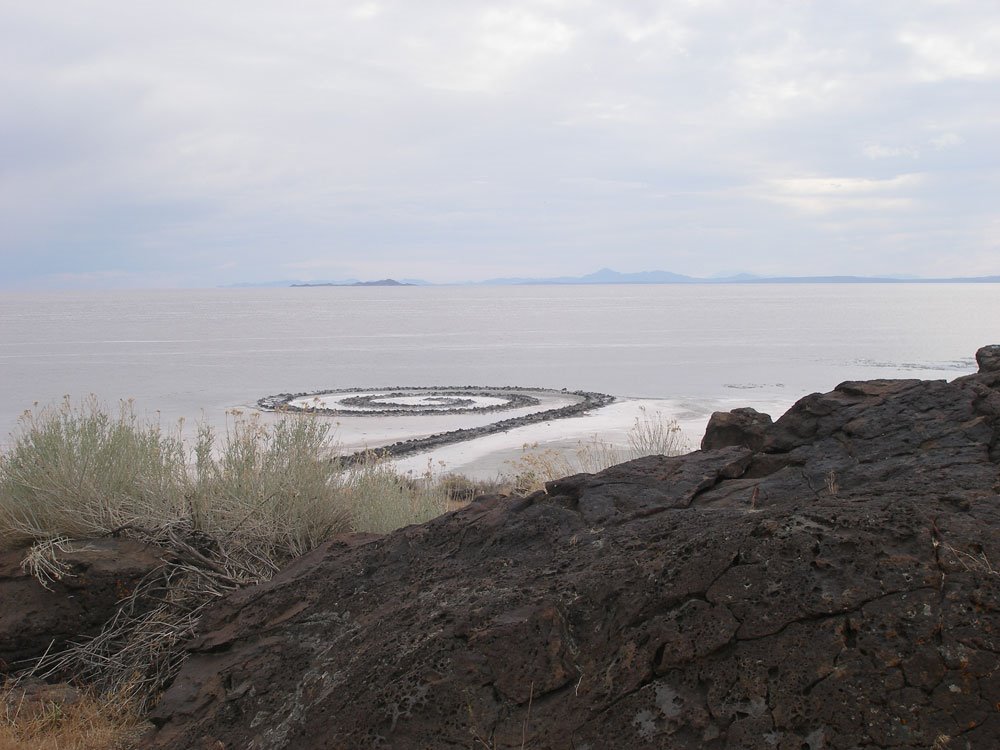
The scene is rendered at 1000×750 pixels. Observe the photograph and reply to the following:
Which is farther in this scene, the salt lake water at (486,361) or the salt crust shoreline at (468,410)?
the salt lake water at (486,361)

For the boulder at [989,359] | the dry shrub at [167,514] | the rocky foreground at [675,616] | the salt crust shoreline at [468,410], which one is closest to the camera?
the rocky foreground at [675,616]

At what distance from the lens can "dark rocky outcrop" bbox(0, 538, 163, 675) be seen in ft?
18.1

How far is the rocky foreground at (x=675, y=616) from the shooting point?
114 inches

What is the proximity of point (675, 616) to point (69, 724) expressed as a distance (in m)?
3.25

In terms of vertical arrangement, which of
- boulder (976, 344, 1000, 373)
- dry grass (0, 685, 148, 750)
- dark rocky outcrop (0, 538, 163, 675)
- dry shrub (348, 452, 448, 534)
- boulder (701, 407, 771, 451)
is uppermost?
boulder (976, 344, 1000, 373)

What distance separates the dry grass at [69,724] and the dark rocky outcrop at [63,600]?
551 mm

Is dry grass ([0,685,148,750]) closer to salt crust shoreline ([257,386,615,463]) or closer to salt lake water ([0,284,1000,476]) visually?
salt lake water ([0,284,1000,476])

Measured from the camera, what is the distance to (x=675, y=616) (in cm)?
329

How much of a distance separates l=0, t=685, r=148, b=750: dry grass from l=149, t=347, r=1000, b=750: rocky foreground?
14.6 inches

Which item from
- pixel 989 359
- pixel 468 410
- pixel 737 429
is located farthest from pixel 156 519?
pixel 468 410

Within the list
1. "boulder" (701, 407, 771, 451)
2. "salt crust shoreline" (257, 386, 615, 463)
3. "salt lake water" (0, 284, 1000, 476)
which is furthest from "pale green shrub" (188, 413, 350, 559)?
"salt crust shoreline" (257, 386, 615, 463)

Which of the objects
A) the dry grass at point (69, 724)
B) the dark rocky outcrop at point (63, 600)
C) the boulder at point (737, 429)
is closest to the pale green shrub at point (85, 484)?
the dark rocky outcrop at point (63, 600)

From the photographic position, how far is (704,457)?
5.12m

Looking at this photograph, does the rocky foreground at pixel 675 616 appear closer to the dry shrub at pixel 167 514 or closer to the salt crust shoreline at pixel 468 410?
the dry shrub at pixel 167 514
